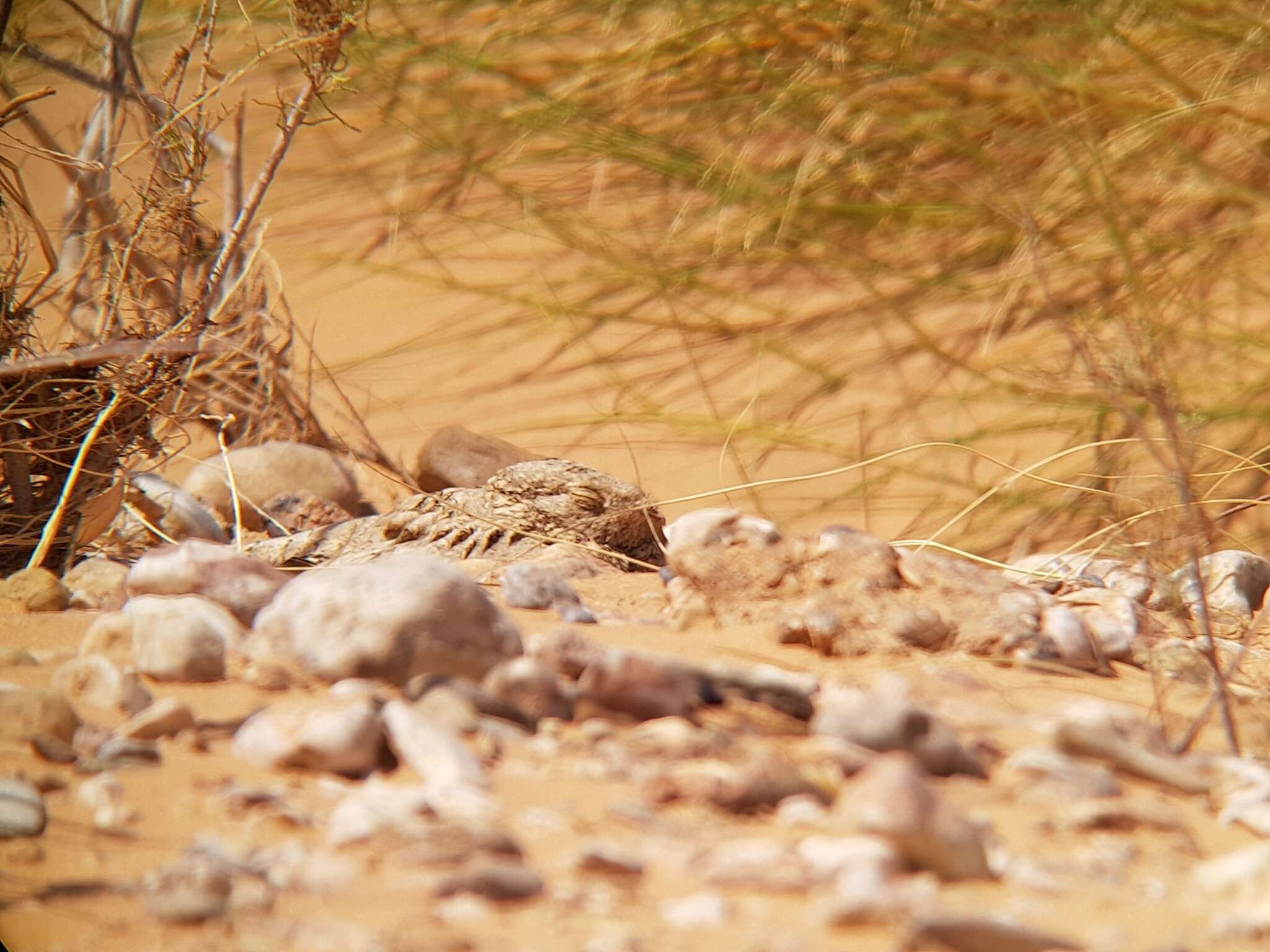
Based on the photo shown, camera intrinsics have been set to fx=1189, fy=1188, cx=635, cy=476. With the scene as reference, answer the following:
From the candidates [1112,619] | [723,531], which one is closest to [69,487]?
[723,531]

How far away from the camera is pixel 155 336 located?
5.40 ft

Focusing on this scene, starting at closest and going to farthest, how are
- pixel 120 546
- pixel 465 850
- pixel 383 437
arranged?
1. pixel 465 850
2. pixel 120 546
3. pixel 383 437

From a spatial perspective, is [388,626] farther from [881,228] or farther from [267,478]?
[881,228]

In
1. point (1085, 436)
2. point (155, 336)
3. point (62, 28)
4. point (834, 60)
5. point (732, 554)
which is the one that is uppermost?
point (62, 28)

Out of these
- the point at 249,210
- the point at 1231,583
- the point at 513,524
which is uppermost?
the point at 249,210

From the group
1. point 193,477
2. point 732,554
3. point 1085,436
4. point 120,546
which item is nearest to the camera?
point 732,554

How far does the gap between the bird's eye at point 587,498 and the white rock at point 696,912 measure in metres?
1.18

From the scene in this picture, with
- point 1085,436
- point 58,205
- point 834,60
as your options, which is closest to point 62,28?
point 58,205

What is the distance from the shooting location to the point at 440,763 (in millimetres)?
847

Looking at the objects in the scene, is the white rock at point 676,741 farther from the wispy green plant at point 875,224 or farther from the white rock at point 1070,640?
the wispy green plant at point 875,224

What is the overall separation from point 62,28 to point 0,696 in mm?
3693

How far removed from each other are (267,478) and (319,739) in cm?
158

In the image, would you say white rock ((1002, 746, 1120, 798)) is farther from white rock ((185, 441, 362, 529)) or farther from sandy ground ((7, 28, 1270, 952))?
white rock ((185, 441, 362, 529))

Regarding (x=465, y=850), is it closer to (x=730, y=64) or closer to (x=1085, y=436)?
(x=1085, y=436)
